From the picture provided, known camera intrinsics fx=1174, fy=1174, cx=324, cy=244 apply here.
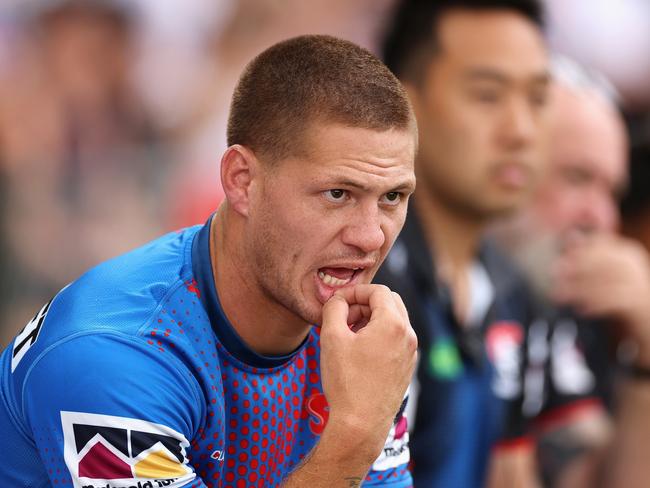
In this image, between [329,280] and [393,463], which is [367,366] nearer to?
[329,280]

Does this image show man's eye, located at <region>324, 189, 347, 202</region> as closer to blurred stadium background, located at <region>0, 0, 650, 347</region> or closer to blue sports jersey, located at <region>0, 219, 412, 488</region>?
blue sports jersey, located at <region>0, 219, 412, 488</region>

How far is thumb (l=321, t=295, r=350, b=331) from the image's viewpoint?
259 centimetres

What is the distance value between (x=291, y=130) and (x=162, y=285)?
46 cm

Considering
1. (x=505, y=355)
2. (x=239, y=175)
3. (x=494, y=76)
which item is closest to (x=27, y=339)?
(x=239, y=175)

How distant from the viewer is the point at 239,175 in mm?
2729

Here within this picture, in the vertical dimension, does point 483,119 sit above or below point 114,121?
above

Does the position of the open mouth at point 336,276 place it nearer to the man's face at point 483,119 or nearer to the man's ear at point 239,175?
the man's ear at point 239,175

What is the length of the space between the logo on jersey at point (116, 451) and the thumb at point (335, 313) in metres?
0.41

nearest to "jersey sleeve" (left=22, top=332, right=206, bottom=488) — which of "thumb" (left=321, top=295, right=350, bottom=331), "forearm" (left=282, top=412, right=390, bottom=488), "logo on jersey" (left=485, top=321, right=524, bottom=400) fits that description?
"forearm" (left=282, top=412, right=390, bottom=488)

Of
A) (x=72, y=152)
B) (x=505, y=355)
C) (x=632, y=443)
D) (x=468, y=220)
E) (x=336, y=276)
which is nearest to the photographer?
(x=336, y=276)

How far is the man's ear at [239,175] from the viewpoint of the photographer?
8.89ft

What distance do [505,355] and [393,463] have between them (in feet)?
6.63

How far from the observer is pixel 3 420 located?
2672mm

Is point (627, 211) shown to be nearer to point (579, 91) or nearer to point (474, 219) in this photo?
point (579, 91)
